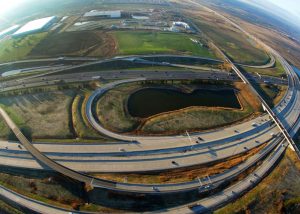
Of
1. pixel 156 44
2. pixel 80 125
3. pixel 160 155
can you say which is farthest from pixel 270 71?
pixel 80 125

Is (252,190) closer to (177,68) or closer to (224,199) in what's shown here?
(224,199)

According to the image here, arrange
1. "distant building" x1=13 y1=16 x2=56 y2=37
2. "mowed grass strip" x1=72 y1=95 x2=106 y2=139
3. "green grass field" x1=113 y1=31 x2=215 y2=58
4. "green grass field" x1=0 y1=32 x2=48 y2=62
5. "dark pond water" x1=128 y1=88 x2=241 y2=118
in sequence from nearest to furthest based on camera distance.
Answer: "mowed grass strip" x1=72 y1=95 x2=106 y2=139
"dark pond water" x1=128 y1=88 x2=241 y2=118
"green grass field" x1=0 y1=32 x2=48 y2=62
"green grass field" x1=113 y1=31 x2=215 y2=58
"distant building" x1=13 y1=16 x2=56 y2=37

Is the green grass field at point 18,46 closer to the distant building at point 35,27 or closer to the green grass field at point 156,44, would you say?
the distant building at point 35,27

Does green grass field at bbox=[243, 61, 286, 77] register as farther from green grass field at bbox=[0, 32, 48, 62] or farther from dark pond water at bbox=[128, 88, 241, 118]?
green grass field at bbox=[0, 32, 48, 62]

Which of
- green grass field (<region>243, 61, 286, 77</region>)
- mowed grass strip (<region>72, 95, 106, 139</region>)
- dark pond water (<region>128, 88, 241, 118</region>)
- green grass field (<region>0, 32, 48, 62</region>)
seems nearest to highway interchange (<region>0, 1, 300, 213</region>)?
mowed grass strip (<region>72, 95, 106, 139</region>)

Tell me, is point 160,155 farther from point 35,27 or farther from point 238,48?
point 35,27

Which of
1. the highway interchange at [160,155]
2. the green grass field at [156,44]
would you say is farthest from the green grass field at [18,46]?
the highway interchange at [160,155]

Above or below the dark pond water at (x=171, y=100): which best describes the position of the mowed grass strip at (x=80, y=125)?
below
